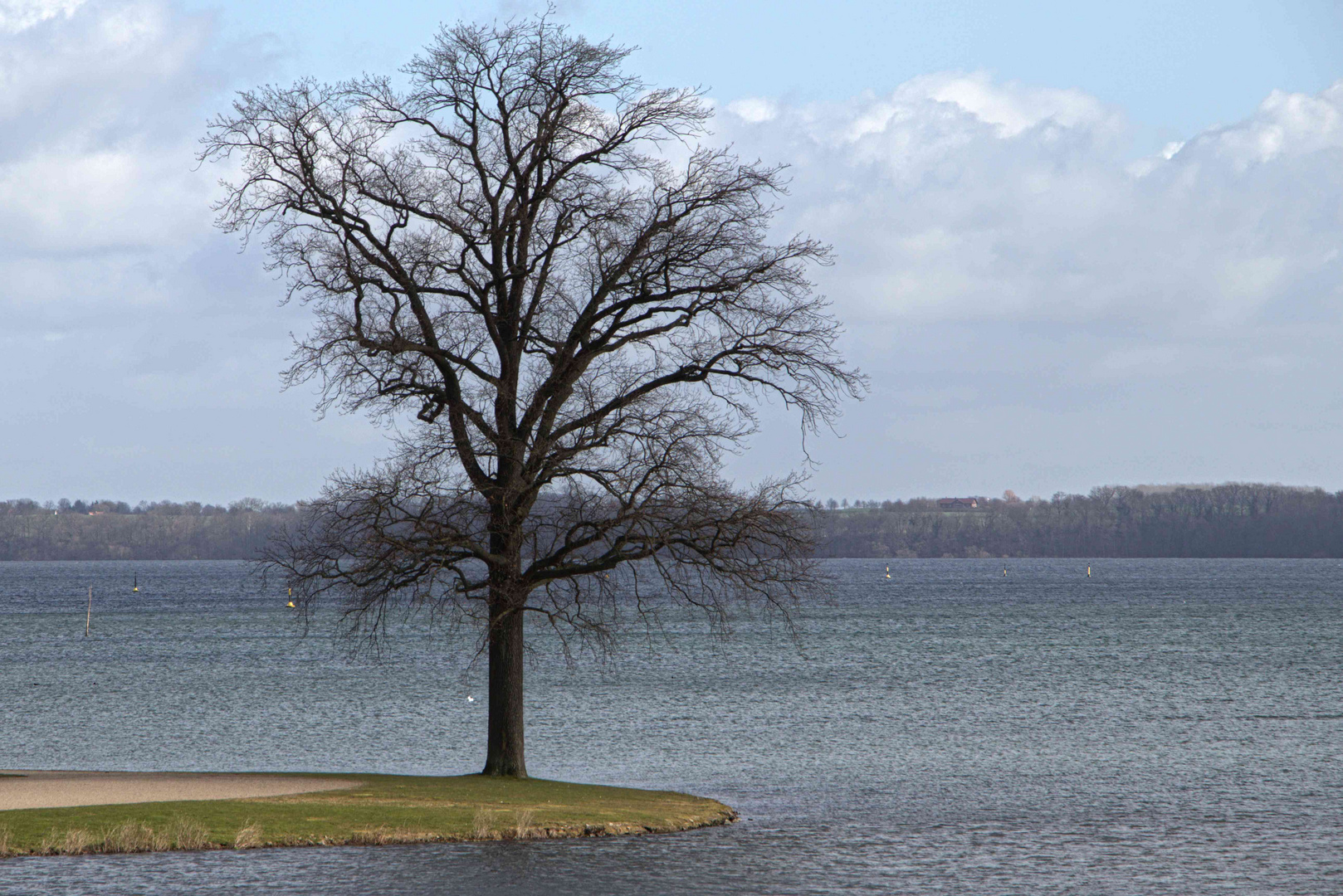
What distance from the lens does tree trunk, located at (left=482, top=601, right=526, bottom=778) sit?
→ 25.4 m

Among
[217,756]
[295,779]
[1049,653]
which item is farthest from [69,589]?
[295,779]

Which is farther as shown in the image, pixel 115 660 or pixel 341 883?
pixel 115 660

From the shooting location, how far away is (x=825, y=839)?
23469 millimetres

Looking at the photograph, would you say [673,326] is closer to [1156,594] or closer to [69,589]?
[1156,594]

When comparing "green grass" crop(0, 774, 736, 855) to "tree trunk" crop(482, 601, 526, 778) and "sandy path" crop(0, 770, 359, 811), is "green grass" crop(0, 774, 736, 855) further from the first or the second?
"sandy path" crop(0, 770, 359, 811)

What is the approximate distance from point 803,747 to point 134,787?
1852 cm

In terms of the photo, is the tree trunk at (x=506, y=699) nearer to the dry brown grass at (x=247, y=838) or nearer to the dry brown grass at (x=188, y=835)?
the dry brown grass at (x=247, y=838)

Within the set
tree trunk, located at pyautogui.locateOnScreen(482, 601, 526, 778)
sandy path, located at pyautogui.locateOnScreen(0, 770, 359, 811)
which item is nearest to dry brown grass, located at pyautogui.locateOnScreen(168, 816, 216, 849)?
sandy path, located at pyautogui.locateOnScreen(0, 770, 359, 811)

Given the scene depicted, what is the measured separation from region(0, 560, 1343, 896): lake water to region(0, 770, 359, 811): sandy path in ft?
14.3

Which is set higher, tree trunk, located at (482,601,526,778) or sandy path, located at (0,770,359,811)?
tree trunk, located at (482,601,526,778)

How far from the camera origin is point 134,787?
974 inches

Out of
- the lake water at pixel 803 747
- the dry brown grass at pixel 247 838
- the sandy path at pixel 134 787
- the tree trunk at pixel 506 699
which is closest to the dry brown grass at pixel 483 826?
the lake water at pixel 803 747

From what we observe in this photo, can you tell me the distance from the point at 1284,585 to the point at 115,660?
158 m

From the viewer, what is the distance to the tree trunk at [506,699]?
2539 cm
